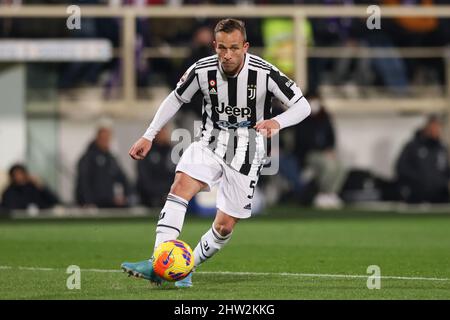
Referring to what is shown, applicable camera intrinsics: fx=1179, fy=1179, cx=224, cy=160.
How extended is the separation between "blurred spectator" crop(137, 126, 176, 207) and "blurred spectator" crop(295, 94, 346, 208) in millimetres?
2497

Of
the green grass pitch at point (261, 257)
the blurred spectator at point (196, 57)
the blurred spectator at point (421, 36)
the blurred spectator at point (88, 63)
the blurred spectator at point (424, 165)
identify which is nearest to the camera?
the green grass pitch at point (261, 257)

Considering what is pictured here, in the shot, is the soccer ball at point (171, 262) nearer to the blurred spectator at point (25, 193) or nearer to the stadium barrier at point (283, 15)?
the blurred spectator at point (25, 193)

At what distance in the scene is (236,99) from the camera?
9.65 metres

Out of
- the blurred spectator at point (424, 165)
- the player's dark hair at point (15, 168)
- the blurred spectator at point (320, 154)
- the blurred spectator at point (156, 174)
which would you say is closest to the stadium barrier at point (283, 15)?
the blurred spectator at point (320, 154)

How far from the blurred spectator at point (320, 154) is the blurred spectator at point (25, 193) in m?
4.46

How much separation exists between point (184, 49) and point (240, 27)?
11.6 meters

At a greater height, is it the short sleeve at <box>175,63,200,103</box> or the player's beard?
the player's beard

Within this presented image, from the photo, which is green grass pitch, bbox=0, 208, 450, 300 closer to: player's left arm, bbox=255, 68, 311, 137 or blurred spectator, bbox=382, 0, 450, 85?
player's left arm, bbox=255, 68, 311, 137

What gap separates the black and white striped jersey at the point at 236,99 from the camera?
9641mm

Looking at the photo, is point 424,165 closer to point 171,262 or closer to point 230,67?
point 230,67

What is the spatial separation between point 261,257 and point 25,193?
829cm

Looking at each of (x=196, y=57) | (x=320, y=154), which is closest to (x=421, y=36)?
(x=320, y=154)

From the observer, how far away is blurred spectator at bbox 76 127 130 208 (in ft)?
63.8

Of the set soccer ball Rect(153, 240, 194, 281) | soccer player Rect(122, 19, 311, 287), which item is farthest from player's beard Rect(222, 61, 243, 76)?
soccer ball Rect(153, 240, 194, 281)
